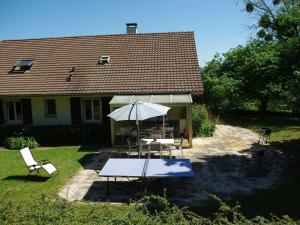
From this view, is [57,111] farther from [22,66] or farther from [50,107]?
[22,66]

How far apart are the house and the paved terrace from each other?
88.0 inches

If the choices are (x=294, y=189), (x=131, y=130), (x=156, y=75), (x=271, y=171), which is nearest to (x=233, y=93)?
(x=156, y=75)

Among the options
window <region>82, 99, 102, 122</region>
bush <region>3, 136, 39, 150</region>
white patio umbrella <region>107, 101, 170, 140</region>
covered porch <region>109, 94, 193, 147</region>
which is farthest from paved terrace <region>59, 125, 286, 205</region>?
bush <region>3, 136, 39, 150</region>

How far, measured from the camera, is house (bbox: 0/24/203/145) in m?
19.2

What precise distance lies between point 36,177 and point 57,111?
773cm

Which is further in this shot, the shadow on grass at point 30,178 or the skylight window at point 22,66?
the skylight window at point 22,66

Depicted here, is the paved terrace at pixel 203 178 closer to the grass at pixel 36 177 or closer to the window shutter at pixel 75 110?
the grass at pixel 36 177

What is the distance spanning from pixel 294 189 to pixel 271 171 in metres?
2.11

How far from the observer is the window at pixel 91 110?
2050 centimetres

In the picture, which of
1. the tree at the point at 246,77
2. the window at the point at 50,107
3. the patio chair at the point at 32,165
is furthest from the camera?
the tree at the point at 246,77

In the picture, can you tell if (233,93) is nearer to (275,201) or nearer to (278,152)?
(278,152)

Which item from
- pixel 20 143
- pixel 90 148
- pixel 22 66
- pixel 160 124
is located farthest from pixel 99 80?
pixel 22 66

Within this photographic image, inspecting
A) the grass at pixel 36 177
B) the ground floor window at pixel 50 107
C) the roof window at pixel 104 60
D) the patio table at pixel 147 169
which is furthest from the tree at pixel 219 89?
the patio table at pixel 147 169

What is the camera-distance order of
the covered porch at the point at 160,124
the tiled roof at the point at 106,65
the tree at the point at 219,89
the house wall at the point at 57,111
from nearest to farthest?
1. the covered porch at the point at 160,124
2. the tiled roof at the point at 106,65
3. the house wall at the point at 57,111
4. the tree at the point at 219,89
